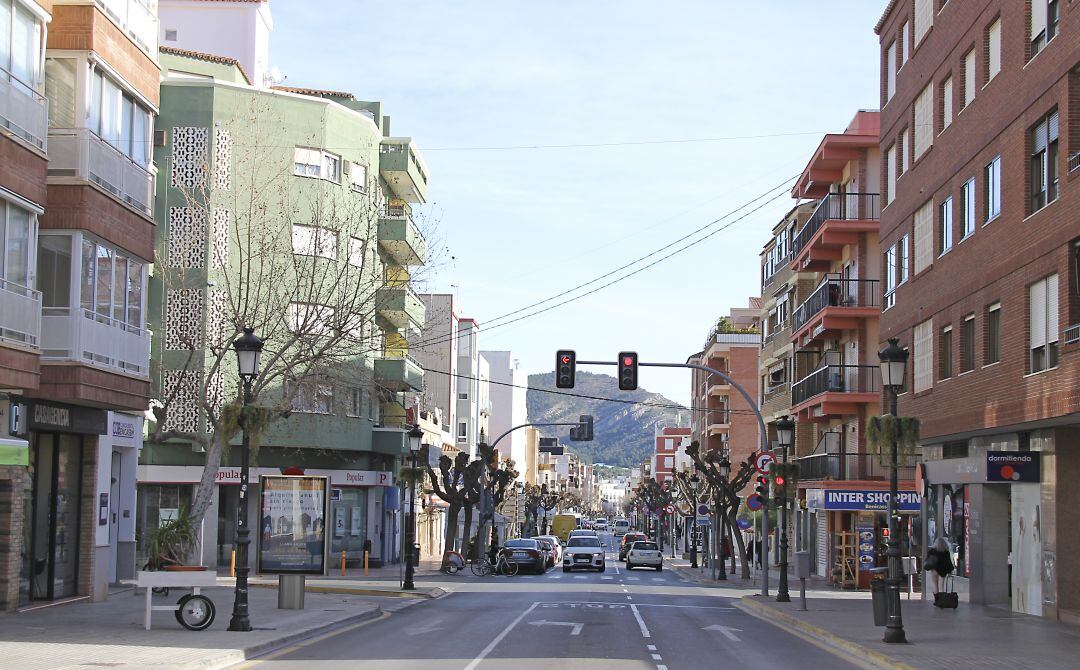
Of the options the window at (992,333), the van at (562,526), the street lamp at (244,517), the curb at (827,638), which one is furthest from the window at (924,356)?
the van at (562,526)

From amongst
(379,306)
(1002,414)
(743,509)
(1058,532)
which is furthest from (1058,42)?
(743,509)

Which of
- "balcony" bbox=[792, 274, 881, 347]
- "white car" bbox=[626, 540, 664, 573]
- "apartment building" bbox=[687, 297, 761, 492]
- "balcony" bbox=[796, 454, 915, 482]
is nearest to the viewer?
"balcony" bbox=[796, 454, 915, 482]

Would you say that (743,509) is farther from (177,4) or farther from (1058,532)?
(1058,532)

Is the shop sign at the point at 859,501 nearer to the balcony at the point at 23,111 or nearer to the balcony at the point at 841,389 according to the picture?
the balcony at the point at 841,389

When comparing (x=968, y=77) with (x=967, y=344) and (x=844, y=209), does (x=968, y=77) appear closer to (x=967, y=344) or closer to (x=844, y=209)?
(x=967, y=344)

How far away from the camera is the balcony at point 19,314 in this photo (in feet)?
69.5

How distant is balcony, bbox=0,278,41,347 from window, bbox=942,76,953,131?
2180 cm

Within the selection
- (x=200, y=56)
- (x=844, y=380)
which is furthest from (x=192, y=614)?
(x=844, y=380)

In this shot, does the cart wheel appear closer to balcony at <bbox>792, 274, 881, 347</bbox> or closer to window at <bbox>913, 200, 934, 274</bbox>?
window at <bbox>913, 200, 934, 274</bbox>

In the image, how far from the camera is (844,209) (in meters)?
53.3

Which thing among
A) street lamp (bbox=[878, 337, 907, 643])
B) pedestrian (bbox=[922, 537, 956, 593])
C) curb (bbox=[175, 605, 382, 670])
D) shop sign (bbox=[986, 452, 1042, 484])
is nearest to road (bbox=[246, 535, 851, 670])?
curb (bbox=[175, 605, 382, 670])

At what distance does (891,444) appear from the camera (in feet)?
78.8

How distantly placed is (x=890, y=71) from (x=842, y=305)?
13811 mm

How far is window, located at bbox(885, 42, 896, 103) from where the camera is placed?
3969 centimetres
